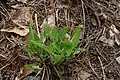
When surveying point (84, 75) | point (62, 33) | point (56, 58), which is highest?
point (62, 33)

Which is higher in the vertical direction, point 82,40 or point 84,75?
point 82,40

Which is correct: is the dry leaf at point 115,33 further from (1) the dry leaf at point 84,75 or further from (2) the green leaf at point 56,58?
(2) the green leaf at point 56,58

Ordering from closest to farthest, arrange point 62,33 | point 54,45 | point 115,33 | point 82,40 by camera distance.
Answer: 1. point 54,45
2. point 62,33
3. point 82,40
4. point 115,33

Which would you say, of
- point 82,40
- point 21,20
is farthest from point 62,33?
point 21,20

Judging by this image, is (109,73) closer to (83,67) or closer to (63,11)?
(83,67)

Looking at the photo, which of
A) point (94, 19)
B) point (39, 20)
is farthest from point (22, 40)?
point (94, 19)

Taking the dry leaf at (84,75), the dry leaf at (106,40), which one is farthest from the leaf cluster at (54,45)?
the dry leaf at (106,40)

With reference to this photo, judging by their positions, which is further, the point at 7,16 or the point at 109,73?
the point at 7,16

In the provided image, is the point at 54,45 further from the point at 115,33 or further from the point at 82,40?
the point at 115,33

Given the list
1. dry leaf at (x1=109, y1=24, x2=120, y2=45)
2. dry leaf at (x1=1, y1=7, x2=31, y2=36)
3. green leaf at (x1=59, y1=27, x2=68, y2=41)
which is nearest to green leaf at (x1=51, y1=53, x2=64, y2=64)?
green leaf at (x1=59, y1=27, x2=68, y2=41)
